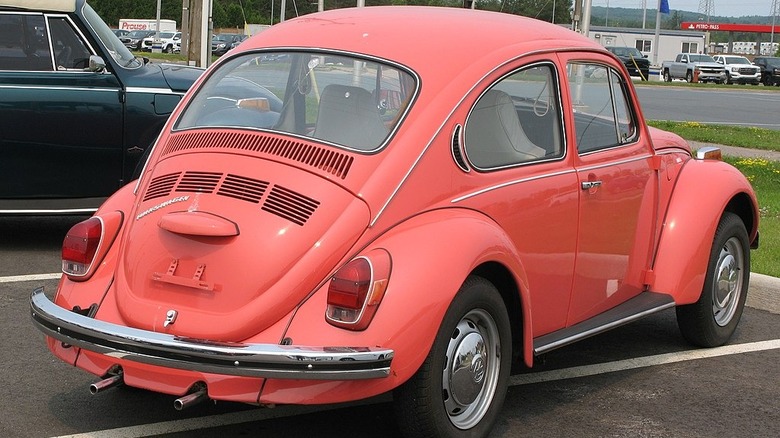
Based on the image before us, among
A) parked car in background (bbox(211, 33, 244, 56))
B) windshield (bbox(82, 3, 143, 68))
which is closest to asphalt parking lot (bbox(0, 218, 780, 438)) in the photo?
windshield (bbox(82, 3, 143, 68))

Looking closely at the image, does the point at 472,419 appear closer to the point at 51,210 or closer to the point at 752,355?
the point at 752,355

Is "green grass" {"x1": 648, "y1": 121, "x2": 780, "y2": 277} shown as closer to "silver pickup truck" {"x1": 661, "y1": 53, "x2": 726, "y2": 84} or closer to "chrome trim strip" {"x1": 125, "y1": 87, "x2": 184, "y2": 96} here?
"chrome trim strip" {"x1": 125, "y1": 87, "x2": 184, "y2": 96}

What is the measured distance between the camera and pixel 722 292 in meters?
6.41

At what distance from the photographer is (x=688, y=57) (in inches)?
2280

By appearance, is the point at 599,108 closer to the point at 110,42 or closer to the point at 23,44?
the point at 110,42

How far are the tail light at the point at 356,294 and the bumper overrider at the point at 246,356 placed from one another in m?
0.13

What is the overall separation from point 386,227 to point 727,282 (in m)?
2.82

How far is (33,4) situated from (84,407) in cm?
457

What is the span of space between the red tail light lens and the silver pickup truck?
53765 mm

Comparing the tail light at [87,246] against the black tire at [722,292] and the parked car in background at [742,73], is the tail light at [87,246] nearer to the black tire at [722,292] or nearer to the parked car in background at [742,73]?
the black tire at [722,292]

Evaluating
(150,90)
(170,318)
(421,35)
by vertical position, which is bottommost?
(170,318)

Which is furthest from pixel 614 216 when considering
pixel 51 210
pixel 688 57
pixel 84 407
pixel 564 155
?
pixel 688 57

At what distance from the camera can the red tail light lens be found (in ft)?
15.6

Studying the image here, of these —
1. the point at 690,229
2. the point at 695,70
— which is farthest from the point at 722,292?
the point at 695,70
